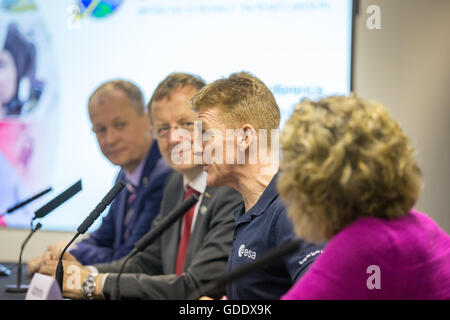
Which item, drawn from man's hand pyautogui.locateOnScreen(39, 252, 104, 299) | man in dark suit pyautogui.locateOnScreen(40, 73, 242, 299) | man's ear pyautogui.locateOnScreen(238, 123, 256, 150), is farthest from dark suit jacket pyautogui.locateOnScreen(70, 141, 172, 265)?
man's ear pyautogui.locateOnScreen(238, 123, 256, 150)

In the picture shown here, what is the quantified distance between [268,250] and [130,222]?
4.33 ft

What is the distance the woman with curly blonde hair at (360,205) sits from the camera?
2.95ft

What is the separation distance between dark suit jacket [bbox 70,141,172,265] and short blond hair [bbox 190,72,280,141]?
42.4 inches

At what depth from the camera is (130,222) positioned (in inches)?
101

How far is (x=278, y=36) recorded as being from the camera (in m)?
2.99

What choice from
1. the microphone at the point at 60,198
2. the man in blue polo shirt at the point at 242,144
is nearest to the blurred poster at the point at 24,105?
the microphone at the point at 60,198

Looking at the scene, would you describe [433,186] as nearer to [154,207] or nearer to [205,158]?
[154,207]

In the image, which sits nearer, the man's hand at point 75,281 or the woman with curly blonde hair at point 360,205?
the woman with curly blonde hair at point 360,205

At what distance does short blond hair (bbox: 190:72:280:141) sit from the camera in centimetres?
151

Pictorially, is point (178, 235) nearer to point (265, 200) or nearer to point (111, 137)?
point (265, 200)

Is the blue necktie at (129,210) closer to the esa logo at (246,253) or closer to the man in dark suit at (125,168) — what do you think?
the man in dark suit at (125,168)

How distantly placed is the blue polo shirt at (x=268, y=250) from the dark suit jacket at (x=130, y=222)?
1083mm

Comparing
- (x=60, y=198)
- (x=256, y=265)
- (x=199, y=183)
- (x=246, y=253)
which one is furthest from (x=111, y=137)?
(x=256, y=265)

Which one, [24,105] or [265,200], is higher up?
[24,105]
